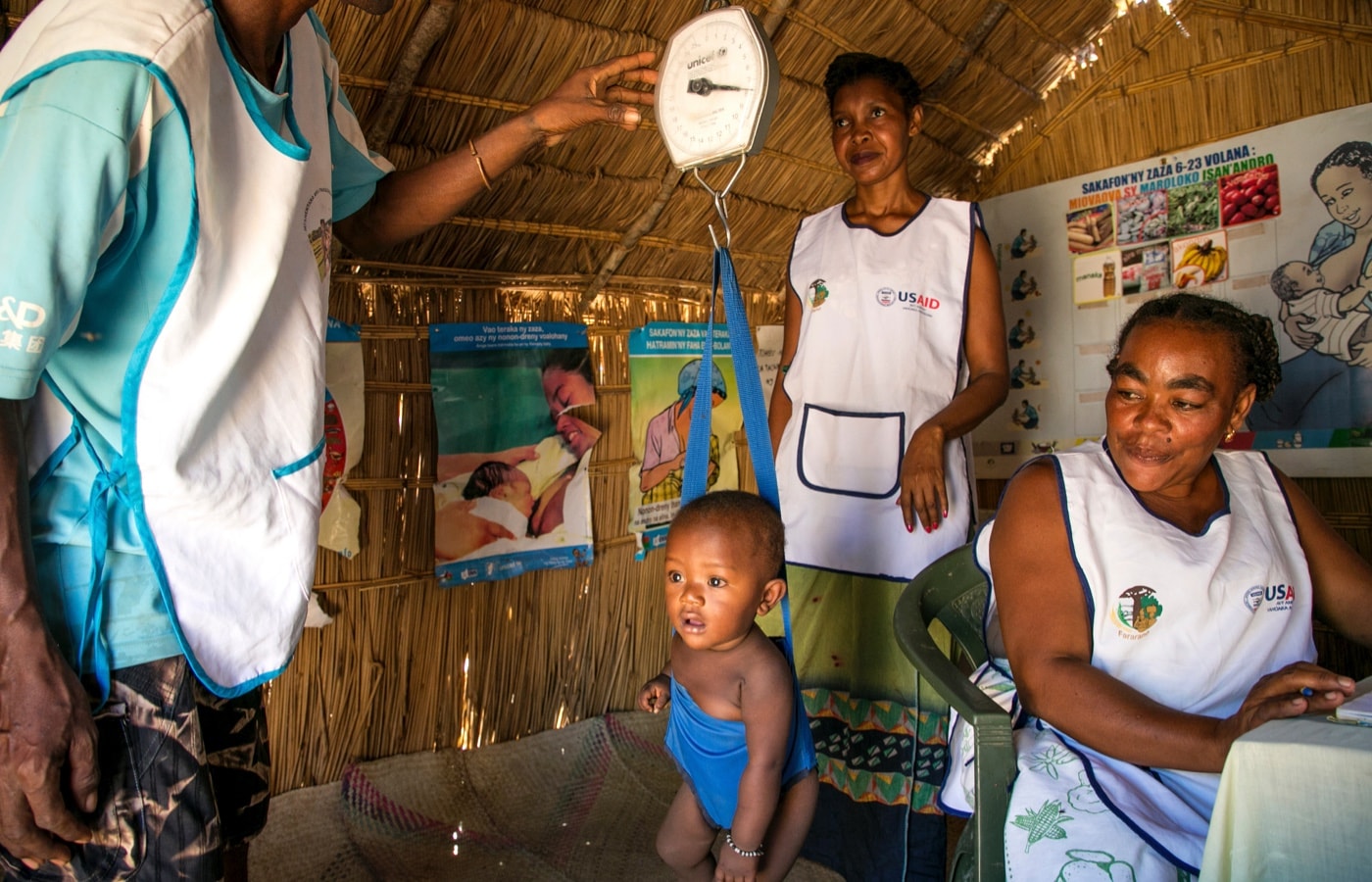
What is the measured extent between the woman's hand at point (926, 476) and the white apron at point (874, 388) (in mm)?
152

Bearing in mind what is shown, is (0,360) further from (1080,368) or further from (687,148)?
(1080,368)

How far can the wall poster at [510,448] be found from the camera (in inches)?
111

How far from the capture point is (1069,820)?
1.29 metres

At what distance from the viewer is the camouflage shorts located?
3.66 ft

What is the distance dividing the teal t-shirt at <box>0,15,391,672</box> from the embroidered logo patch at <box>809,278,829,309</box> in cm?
153

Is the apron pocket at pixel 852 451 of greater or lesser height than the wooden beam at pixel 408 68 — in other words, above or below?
below

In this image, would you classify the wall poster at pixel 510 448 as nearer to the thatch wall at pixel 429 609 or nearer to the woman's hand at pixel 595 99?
the thatch wall at pixel 429 609

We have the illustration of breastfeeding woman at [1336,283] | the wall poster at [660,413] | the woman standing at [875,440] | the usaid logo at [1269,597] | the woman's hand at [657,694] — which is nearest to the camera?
the usaid logo at [1269,597]

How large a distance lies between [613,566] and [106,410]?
228 centimetres

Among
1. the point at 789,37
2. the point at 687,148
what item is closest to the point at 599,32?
the point at 789,37

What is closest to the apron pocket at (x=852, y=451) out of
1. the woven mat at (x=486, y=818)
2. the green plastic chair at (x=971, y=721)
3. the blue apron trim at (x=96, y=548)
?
the green plastic chair at (x=971, y=721)

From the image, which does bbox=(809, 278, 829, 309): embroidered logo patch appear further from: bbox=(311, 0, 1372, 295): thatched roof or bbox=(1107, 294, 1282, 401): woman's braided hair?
bbox=(1107, 294, 1282, 401): woman's braided hair

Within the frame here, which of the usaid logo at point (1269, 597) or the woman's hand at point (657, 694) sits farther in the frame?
the woman's hand at point (657, 694)

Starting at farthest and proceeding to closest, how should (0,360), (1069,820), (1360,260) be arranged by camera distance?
(1360,260) < (1069,820) < (0,360)
